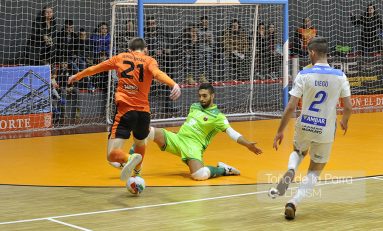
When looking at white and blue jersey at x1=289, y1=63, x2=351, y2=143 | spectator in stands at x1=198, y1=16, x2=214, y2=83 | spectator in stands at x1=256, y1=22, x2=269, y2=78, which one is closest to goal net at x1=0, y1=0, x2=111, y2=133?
spectator in stands at x1=198, y1=16, x2=214, y2=83

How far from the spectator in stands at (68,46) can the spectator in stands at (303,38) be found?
5490mm

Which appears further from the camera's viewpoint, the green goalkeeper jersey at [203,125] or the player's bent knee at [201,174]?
the green goalkeeper jersey at [203,125]

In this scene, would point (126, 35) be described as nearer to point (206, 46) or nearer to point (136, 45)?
point (206, 46)

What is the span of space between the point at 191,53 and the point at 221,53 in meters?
0.68

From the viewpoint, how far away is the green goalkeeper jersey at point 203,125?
9.85 metres

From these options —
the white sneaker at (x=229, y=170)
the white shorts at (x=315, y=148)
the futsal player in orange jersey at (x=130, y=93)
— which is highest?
the futsal player in orange jersey at (x=130, y=93)

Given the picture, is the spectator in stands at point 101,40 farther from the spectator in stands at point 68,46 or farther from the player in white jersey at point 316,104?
the player in white jersey at point 316,104

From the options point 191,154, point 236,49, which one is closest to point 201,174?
point 191,154

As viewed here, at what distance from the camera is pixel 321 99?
7.36m

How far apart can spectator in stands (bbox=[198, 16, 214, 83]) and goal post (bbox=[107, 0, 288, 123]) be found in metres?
0.02

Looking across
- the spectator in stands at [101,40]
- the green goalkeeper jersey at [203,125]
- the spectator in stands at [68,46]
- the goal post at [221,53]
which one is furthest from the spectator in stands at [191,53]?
the green goalkeeper jersey at [203,125]

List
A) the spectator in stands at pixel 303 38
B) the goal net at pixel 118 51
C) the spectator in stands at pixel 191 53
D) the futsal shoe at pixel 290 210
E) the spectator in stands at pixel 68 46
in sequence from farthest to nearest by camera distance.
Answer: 1. the spectator in stands at pixel 303 38
2. the spectator in stands at pixel 191 53
3. the spectator in stands at pixel 68 46
4. the goal net at pixel 118 51
5. the futsal shoe at pixel 290 210

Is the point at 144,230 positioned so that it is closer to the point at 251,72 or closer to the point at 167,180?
the point at 167,180

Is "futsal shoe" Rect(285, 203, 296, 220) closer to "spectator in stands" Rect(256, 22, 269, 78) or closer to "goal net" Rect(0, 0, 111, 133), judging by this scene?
"goal net" Rect(0, 0, 111, 133)
